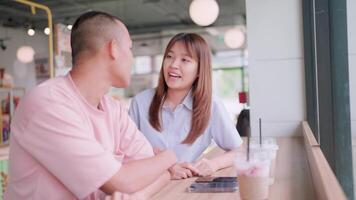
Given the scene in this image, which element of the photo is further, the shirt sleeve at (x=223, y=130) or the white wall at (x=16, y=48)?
the white wall at (x=16, y=48)

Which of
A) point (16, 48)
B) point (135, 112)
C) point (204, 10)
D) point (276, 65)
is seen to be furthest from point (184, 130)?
point (16, 48)

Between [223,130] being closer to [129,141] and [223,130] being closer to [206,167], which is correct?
[206,167]

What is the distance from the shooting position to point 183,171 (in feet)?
5.27

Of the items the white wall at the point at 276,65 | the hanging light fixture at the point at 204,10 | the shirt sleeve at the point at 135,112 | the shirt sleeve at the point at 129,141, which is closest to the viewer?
the shirt sleeve at the point at 129,141

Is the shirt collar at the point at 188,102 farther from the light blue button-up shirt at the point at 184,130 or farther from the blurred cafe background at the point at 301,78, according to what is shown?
the blurred cafe background at the point at 301,78

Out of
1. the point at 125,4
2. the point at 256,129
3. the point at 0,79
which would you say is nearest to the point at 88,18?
the point at 256,129

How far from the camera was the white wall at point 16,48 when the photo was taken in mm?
10656

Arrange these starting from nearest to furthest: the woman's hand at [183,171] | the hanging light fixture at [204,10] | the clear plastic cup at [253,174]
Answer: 1. the clear plastic cup at [253,174]
2. the woman's hand at [183,171]
3. the hanging light fixture at [204,10]

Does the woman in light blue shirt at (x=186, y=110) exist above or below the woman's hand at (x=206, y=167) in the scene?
above

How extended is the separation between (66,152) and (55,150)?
3 cm

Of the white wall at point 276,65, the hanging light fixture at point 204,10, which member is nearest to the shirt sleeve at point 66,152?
the white wall at point 276,65

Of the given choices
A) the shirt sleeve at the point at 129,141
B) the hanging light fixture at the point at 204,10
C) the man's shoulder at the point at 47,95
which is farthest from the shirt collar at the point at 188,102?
the hanging light fixture at the point at 204,10

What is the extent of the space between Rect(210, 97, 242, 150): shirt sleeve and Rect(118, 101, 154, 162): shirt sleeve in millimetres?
511

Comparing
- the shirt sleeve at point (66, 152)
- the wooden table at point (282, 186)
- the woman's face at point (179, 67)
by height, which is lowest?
the wooden table at point (282, 186)
